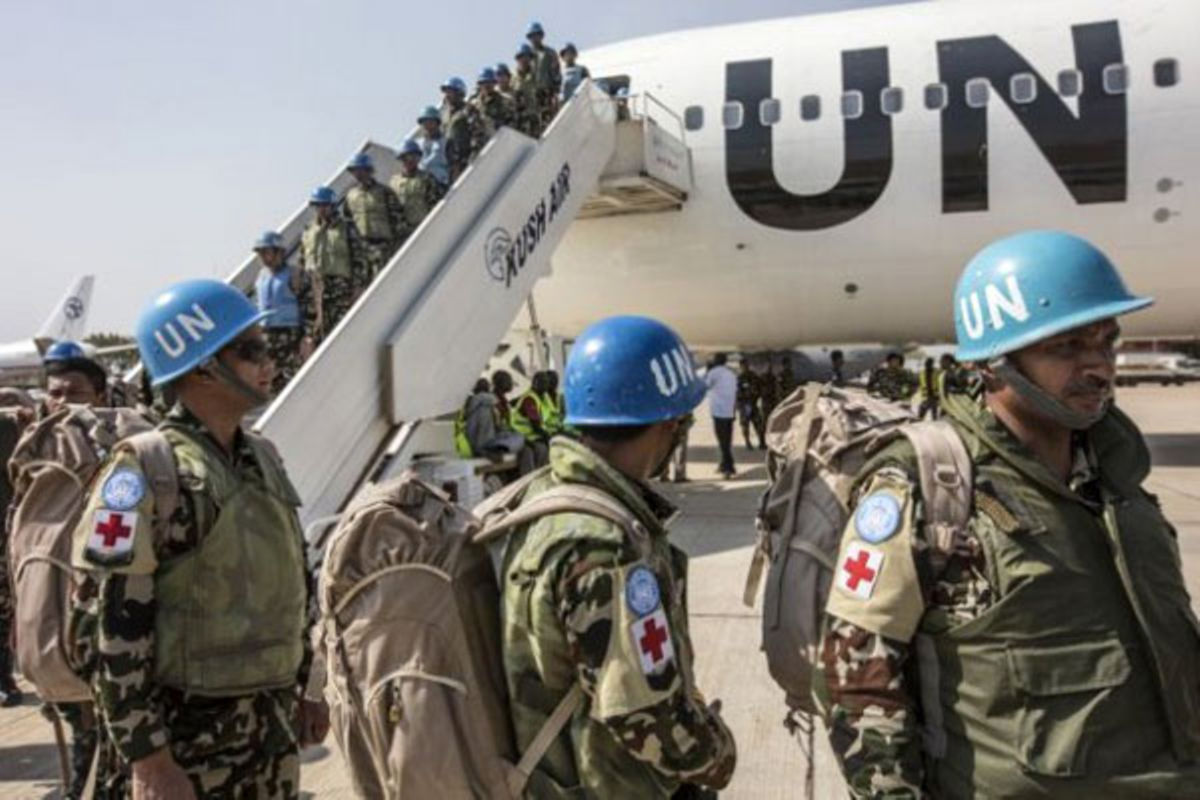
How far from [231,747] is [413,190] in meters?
6.93

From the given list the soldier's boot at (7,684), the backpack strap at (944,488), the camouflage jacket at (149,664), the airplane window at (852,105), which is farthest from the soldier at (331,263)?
the backpack strap at (944,488)

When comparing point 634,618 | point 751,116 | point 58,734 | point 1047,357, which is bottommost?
point 58,734

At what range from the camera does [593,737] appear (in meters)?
1.76

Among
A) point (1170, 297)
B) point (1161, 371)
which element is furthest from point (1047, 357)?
point (1161, 371)

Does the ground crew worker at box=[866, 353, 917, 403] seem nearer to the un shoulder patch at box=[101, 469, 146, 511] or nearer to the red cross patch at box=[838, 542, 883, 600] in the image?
the red cross patch at box=[838, 542, 883, 600]

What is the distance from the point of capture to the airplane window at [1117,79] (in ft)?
33.9

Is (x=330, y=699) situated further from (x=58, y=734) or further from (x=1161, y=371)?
(x=1161, y=371)

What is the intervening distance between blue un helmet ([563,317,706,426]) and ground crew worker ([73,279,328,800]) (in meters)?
1.09

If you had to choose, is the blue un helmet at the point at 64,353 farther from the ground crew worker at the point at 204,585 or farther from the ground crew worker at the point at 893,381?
the ground crew worker at the point at 893,381

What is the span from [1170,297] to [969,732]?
11.7 meters

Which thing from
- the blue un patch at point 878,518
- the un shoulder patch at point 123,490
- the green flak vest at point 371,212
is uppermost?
the green flak vest at point 371,212

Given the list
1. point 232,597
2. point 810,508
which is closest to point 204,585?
point 232,597

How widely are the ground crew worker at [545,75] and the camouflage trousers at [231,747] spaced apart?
9.03m

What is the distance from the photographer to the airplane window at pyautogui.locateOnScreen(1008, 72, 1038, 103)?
10.5m
